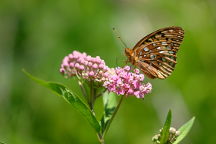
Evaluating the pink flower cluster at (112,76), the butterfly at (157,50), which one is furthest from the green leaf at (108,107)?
the butterfly at (157,50)

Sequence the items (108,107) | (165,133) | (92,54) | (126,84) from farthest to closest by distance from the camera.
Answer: (92,54)
(108,107)
(126,84)
(165,133)

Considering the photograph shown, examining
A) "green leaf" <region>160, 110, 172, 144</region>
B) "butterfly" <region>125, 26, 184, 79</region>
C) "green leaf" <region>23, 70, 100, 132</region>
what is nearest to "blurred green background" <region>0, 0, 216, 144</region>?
"butterfly" <region>125, 26, 184, 79</region>

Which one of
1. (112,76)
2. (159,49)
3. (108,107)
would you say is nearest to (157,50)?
(159,49)

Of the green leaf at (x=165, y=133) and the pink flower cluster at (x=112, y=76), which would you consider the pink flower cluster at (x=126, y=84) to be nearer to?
the pink flower cluster at (x=112, y=76)

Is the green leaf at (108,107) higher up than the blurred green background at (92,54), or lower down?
lower down

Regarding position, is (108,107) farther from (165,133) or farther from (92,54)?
(92,54)

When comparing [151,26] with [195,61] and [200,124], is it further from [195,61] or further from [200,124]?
[200,124]
